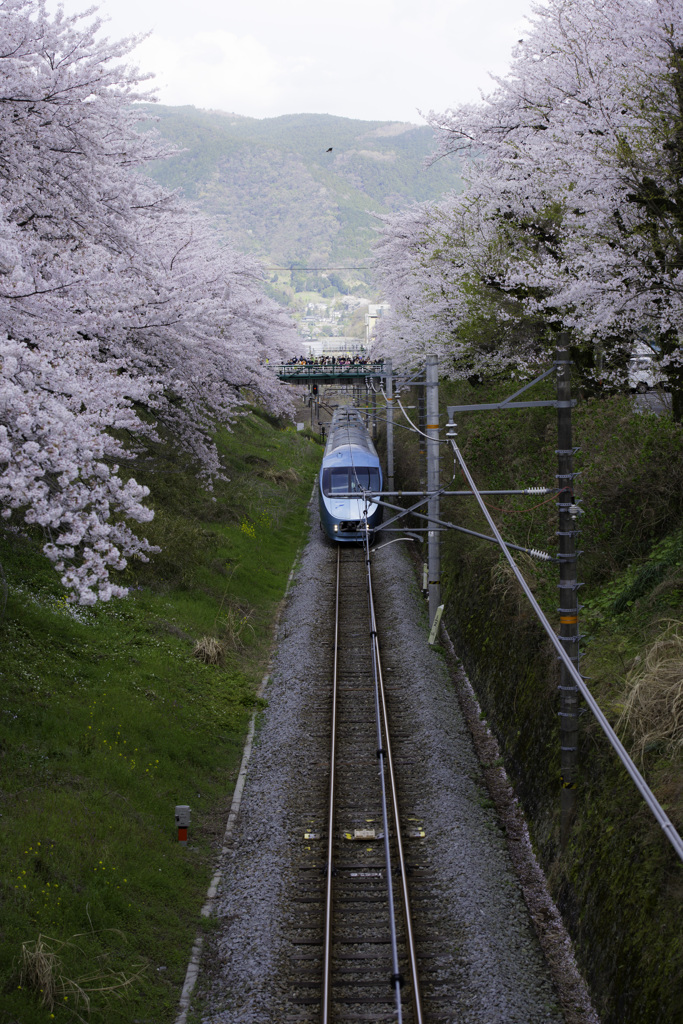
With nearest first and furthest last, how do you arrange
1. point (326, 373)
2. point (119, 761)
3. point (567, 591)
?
point (567, 591) < point (119, 761) < point (326, 373)

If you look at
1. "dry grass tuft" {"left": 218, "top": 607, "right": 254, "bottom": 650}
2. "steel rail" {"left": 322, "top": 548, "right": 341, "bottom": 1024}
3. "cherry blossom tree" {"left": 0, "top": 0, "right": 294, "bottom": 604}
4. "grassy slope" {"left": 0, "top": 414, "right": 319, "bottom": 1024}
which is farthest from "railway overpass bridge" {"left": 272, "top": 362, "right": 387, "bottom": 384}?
"steel rail" {"left": 322, "top": 548, "right": 341, "bottom": 1024}

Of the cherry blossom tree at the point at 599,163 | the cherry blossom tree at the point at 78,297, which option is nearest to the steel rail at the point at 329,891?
the cherry blossom tree at the point at 78,297

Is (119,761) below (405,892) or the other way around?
the other way around

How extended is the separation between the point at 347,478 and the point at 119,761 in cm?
1901

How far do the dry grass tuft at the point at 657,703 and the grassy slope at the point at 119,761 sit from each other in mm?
6216

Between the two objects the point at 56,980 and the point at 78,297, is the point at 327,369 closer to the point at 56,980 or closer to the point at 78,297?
the point at 78,297

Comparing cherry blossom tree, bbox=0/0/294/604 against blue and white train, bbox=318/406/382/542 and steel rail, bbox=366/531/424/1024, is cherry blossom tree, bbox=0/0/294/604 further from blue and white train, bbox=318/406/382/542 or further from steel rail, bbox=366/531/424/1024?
blue and white train, bbox=318/406/382/542

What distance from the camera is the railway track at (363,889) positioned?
9266 millimetres

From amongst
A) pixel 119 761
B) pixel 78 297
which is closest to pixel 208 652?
pixel 119 761

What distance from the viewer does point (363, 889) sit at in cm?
1135

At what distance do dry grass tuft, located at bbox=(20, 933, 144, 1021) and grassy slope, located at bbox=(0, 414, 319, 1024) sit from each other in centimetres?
3

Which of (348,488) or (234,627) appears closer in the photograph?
(234,627)

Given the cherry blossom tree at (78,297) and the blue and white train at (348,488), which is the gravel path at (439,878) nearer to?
→ the cherry blossom tree at (78,297)

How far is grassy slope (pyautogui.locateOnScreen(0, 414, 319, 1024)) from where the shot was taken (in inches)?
372
